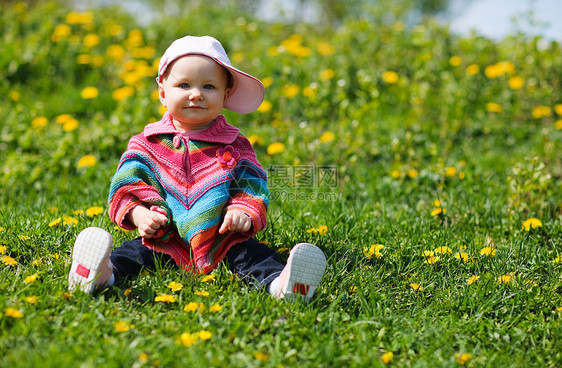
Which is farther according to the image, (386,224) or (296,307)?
(386,224)

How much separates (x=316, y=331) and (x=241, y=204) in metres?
0.64

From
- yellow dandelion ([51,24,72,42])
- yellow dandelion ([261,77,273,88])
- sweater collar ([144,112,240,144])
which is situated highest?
yellow dandelion ([51,24,72,42])

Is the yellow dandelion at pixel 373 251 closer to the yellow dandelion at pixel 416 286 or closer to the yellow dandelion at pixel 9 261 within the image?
the yellow dandelion at pixel 416 286

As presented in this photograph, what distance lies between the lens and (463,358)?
6.13 ft

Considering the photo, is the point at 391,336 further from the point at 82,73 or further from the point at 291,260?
the point at 82,73

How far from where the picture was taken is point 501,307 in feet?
7.30

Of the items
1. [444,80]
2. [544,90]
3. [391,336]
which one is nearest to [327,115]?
[444,80]

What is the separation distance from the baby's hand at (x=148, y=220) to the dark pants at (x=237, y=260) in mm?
156

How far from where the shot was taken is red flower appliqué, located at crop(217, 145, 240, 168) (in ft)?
7.62

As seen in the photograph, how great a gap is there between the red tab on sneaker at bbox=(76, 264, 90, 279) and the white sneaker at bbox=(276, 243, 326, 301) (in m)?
0.76

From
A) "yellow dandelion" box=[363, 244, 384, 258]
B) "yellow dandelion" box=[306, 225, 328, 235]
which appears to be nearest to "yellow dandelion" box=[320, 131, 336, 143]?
"yellow dandelion" box=[306, 225, 328, 235]

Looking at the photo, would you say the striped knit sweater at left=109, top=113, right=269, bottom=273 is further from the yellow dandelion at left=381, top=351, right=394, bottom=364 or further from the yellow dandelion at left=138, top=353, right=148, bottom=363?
the yellow dandelion at left=381, top=351, right=394, bottom=364

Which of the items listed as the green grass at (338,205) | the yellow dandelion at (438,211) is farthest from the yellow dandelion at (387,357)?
the yellow dandelion at (438,211)

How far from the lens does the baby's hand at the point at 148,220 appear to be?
2.14 meters
